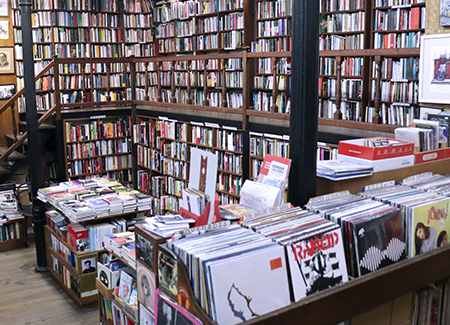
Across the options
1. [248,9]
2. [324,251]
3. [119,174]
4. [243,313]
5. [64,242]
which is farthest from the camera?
[119,174]

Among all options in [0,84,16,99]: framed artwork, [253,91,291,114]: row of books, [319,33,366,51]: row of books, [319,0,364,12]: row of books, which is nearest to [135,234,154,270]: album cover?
[253,91,291,114]: row of books

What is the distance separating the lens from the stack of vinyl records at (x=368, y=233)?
1.72 m

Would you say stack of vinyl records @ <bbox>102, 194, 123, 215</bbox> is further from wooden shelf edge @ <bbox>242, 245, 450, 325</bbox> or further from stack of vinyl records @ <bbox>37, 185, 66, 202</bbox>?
wooden shelf edge @ <bbox>242, 245, 450, 325</bbox>

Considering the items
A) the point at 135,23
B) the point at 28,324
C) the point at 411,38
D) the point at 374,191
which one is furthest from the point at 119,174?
the point at 374,191

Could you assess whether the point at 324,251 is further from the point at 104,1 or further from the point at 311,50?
the point at 104,1

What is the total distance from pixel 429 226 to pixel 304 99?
744 millimetres

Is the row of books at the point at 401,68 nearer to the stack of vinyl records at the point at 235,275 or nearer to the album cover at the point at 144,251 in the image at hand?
the album cover at the point at 144,251

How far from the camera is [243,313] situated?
1437 millimetres

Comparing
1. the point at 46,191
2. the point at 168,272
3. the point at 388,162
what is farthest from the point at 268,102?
the point at 168,272

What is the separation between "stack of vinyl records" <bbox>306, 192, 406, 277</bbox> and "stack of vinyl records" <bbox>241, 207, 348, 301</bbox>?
0.06 m

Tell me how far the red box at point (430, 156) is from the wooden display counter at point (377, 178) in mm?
22

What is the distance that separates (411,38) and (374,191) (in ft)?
16.9

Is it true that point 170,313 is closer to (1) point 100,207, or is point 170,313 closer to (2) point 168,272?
(2) point 168,272

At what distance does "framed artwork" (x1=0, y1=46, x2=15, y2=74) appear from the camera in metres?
8.65
